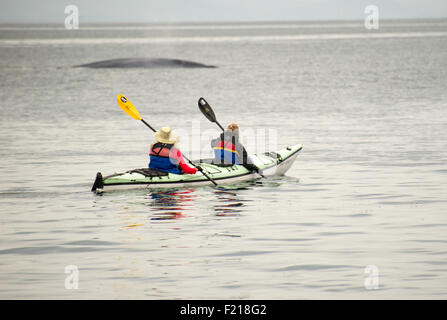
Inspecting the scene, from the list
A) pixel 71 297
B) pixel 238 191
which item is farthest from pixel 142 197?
pixel 71 297

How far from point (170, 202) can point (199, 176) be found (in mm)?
1505

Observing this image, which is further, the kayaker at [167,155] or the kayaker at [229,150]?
the kayaker at [229,150]

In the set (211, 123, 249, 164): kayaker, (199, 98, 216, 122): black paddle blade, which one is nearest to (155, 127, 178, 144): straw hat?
(211, 123, 249, 164): kayaker

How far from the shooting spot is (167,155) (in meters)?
18.6

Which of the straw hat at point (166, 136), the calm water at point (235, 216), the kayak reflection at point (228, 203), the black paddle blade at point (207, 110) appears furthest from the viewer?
the black paddle blade at point (207, 110)

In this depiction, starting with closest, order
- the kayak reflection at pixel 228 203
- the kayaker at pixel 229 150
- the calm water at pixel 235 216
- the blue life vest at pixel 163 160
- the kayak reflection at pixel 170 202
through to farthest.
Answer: the calm water at pixel 235 216 → the kayak reflection at pixel 170 202 → the kayak reflection at pixel 228 203 → the blue life vest at pixel 163 160 → the kayaker at pixel 229 150

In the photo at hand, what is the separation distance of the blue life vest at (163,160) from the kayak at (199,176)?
0.55 feet

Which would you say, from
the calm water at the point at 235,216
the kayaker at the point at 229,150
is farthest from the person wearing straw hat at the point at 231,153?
the calm water at the point at 235,216

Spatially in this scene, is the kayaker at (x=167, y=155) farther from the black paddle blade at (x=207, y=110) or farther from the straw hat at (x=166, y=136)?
the black paddle blade at (x=207, y=110)

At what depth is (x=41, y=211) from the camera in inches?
669

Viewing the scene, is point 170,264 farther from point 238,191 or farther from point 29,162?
point 29,162

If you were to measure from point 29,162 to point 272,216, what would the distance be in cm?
1006

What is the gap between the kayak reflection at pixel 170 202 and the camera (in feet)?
53.8

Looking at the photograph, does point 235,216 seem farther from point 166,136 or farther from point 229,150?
point 229,150
